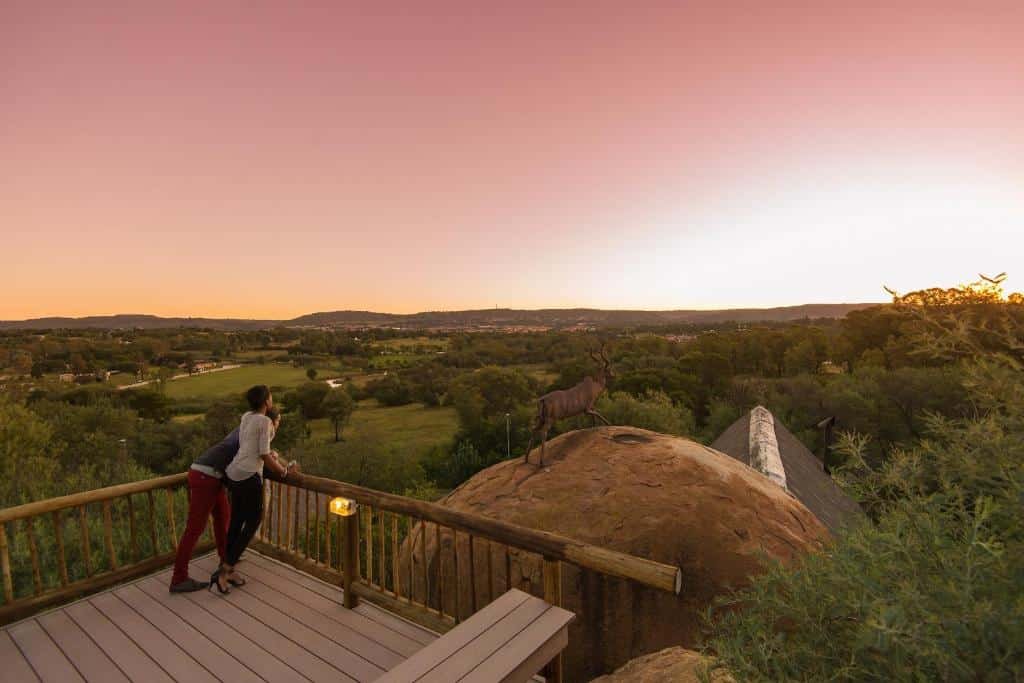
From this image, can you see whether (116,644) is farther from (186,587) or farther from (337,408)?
(337,408)

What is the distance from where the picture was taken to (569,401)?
6285mm

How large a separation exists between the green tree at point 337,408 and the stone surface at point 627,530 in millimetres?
74412

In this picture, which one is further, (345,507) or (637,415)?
(637,415)

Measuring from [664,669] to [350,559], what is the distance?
3.46 m

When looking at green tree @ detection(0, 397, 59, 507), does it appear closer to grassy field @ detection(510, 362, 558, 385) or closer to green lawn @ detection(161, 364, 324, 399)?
green lawn @ detection(161, 364, 324, 399)

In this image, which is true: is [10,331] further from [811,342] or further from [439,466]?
[811,342]

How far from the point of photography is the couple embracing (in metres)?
5.57

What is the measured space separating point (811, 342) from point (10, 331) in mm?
147573

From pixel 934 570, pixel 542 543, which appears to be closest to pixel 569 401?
pixel 542 543

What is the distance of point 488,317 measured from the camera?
17012cm

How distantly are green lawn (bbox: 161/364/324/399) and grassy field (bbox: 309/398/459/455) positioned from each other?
14.4m

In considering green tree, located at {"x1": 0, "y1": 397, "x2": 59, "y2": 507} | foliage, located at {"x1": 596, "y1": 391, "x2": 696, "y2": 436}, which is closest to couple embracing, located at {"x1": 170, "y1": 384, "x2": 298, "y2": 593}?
foliage, located at {"x1": 596, "y1": 391, "x2": 696, "y2": 436}

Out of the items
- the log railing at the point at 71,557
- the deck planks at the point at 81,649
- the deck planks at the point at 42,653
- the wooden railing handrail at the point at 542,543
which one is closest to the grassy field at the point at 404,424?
the log railing at the point at 71,557

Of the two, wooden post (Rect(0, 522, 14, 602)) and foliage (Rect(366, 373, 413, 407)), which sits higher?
wooden post (Rect(0, 522, 14, 602))
